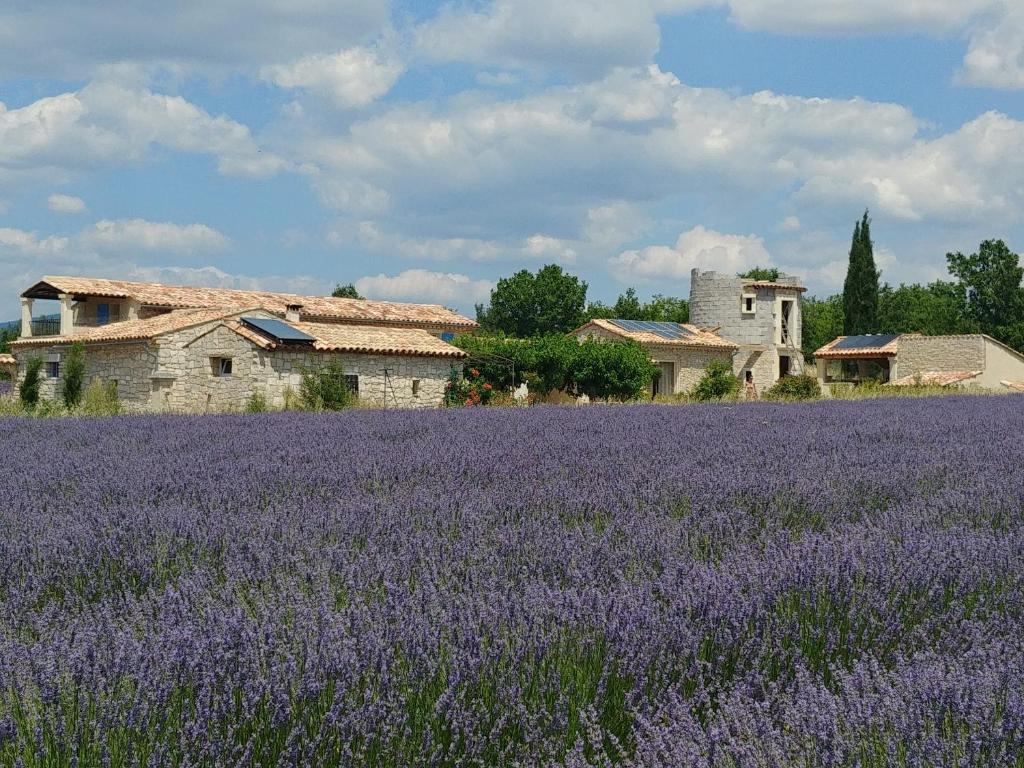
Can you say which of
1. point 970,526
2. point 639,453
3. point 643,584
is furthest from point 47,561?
point 639,453

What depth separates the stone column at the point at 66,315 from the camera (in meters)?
25.0

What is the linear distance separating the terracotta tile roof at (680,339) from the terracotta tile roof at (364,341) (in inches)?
300

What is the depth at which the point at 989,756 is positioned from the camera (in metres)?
1.59

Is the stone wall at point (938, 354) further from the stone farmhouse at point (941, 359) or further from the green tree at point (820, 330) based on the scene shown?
the green tree at point (820, 330)

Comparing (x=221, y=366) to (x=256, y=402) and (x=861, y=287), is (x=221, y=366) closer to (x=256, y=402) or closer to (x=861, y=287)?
(x=256, y=402)

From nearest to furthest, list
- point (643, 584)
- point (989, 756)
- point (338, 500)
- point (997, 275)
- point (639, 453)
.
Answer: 1. point (989, 756)
2. point (643, 584)
3. point (338, 500)
4. point (639, 453)
5. point (997, 275)

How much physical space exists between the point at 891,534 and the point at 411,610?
1.97 meters

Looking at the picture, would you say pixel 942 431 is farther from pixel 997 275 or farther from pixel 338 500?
pixel 997 275

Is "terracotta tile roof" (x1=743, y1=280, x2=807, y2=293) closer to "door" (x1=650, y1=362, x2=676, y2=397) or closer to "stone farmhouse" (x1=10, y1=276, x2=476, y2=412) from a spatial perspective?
"door" (x1=650, y1=362, x2=676, y2=397)

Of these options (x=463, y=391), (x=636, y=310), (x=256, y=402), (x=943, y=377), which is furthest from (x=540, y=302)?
(x=256, y=402)

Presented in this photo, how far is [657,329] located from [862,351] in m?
8.74

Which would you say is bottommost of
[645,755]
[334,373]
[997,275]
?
[645,755]

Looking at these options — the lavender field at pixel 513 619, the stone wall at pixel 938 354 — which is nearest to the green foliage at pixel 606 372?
the stone wall at pixel 938 354

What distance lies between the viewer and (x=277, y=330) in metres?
18.8
